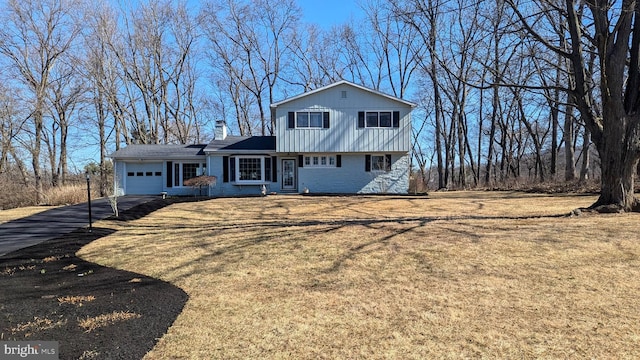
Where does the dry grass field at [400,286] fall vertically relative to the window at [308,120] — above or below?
below

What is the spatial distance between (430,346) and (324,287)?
74.3 inches

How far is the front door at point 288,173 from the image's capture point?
2133cm

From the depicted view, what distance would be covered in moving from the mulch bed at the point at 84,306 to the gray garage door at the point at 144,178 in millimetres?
15688

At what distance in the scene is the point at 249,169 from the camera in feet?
69.2

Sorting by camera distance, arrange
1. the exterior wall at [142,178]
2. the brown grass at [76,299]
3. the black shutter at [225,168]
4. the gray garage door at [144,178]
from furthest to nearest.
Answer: the gray garage door at [144,178] → the exterior wall at [142,178] → the black shutter at [225,168] → the brown grass at [76,299]

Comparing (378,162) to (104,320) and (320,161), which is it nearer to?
(320,161)

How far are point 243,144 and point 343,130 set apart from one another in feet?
20.5

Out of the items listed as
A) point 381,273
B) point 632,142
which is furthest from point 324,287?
point 632,142

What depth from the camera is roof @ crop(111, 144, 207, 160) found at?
834 inches

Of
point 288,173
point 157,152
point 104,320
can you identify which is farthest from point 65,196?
point 104,320

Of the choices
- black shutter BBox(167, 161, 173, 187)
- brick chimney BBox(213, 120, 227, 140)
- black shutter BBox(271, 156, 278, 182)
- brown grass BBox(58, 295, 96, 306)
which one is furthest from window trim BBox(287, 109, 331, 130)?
brown grass BBox(58, 295, 96, 306)

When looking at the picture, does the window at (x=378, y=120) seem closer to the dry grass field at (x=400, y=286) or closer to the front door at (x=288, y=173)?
the front door at (x=288, y=173)

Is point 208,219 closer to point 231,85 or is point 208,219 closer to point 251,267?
point 251,267

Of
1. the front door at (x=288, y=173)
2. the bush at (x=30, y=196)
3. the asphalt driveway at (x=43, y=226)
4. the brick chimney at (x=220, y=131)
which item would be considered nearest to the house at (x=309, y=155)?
the front door at (x=288, y=173)
